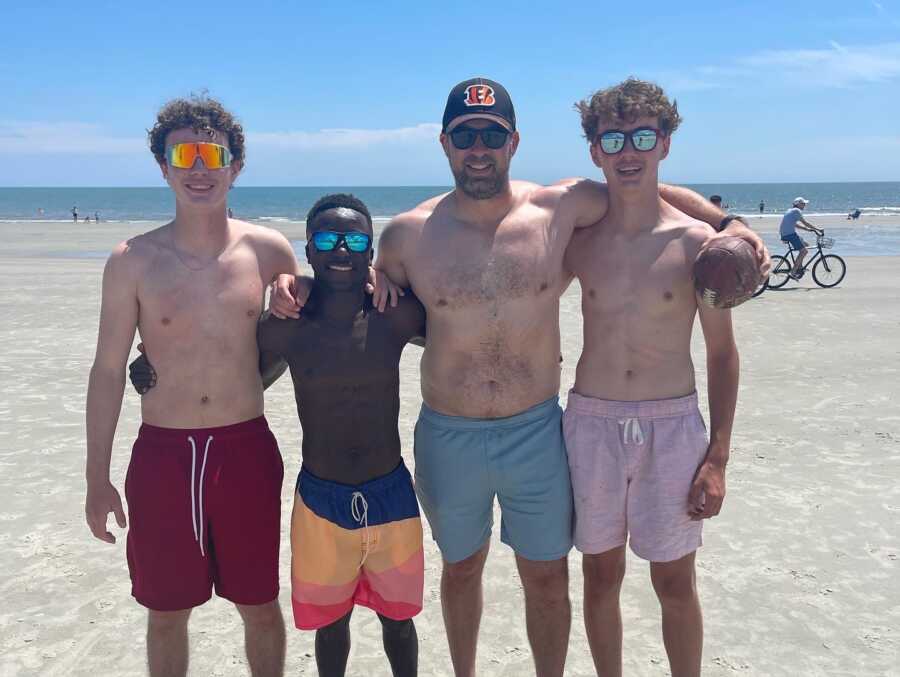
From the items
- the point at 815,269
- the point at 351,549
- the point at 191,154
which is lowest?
the point at 351,549

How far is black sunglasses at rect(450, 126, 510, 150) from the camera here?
3516 millimetres

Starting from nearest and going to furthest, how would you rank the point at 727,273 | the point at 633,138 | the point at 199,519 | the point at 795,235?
the point at 727,273 → the point at 199,519 → the point at 633,138 → the point at 795,235

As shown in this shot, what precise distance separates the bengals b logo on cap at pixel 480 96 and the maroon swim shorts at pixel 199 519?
6.06 ft

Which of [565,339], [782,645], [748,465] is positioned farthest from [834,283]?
[782,645]

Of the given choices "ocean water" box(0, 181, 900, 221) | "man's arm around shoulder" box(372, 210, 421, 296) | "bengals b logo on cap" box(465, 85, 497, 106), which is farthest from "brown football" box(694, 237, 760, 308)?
"ocean water" box(0, 181, 900, 221)

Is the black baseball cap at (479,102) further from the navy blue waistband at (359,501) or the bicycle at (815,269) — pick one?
the bicycle at (815,269)

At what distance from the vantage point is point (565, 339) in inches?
460

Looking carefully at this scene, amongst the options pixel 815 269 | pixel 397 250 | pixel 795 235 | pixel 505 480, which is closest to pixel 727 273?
pixel 505 480

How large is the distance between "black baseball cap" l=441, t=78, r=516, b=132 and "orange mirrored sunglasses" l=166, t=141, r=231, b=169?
1.09 m

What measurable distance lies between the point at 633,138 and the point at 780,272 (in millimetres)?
16151

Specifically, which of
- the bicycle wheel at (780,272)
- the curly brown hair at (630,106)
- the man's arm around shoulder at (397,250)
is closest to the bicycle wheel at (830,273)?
the bicycle wheel at (780,272)

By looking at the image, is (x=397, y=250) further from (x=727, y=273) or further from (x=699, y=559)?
(x=699, y=559)

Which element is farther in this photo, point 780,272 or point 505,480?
point 780,272

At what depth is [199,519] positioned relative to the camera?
10.6ft
